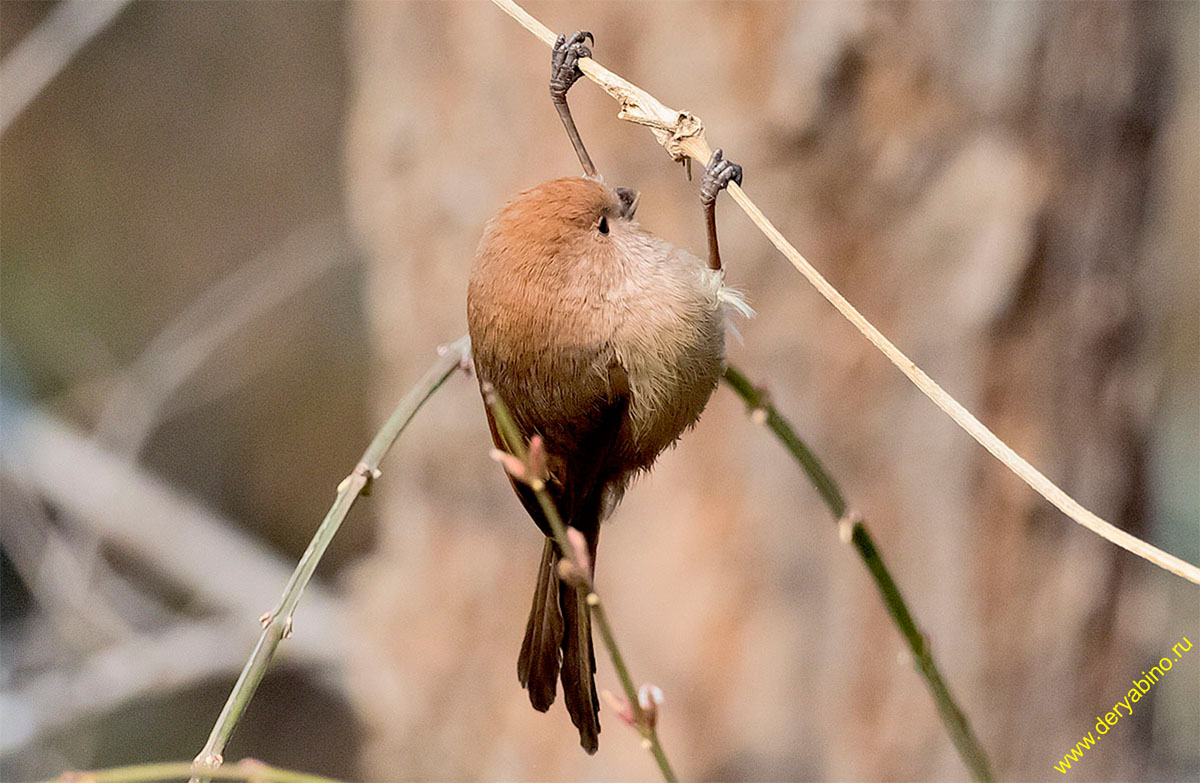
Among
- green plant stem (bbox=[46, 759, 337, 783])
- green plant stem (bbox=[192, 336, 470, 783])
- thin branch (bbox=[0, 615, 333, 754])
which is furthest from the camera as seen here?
thin branch (bbox=[0, 615, 333, 754])

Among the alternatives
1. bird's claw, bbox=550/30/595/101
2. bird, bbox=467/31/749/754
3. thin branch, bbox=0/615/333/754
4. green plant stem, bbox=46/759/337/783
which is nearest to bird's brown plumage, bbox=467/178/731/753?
bird, bbox=467/31/749/754

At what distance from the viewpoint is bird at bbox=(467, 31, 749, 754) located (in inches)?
35.1

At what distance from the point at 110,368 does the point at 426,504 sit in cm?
119

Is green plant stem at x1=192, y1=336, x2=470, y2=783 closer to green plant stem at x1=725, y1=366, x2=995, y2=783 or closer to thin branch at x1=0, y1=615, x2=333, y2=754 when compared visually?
green plant stem at x1=725, y1=366, x2=995, y2=783

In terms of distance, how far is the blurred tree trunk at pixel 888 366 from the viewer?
5.91 feet

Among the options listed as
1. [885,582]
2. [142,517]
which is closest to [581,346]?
[885,582]

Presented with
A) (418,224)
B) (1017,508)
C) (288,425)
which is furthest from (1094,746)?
(288,425)

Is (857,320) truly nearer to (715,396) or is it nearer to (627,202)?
(627,202)

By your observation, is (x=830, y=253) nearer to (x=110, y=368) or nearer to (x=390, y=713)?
(x=390, y=713)

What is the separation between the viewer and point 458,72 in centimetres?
240

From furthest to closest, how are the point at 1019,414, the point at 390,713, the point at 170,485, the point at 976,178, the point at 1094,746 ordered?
the point at 170,485, the point at 390,713, the point at 1094,746, the point at 1019,414, the point at 976,178

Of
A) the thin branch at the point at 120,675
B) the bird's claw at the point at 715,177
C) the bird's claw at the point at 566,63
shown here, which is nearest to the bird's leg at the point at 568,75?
the bird's claw at the point at 566,63

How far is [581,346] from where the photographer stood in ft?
3.06

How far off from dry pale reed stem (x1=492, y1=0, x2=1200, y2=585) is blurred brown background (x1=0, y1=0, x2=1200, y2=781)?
1.16m
